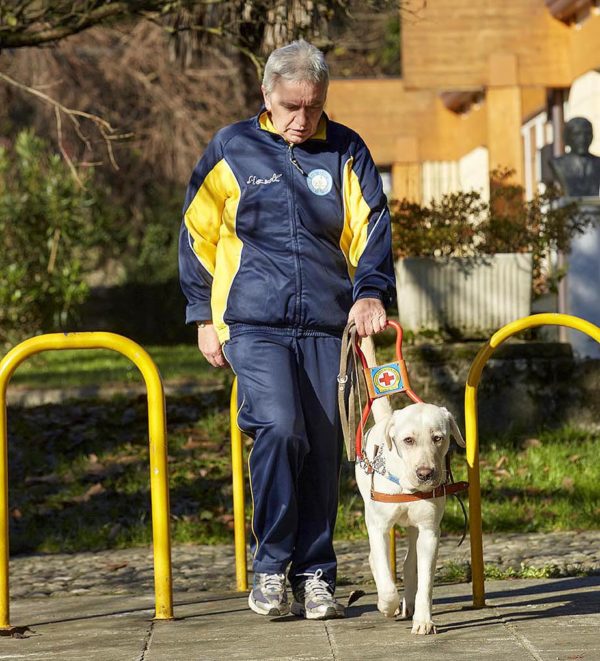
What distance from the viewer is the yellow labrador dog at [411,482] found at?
14.6 feet

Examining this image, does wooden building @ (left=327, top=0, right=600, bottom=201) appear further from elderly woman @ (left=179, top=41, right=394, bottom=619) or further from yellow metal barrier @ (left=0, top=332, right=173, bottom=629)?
yellow metal barrier @ (left=0, top=332, right=173, bottom=629)

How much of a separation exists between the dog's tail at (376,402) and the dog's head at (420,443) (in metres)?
0.20

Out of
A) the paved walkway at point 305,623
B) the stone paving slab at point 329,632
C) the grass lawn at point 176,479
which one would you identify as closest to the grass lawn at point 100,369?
the grass lawn at point 176,479

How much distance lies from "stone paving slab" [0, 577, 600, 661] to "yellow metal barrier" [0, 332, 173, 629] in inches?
9.4

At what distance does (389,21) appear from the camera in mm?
31516

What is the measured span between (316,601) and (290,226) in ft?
4.35

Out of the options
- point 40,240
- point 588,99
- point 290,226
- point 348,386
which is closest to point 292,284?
point 290,226

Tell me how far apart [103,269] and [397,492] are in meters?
24.6

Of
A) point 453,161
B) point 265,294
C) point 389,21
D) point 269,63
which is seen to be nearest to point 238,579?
point 265,294

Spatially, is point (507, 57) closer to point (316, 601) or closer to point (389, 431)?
point (316, 601)

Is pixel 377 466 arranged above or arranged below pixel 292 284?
below

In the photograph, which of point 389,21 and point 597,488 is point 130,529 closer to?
point 597,488

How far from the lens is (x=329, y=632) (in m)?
4.68

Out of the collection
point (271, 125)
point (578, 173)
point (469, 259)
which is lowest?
point (469, 259)
